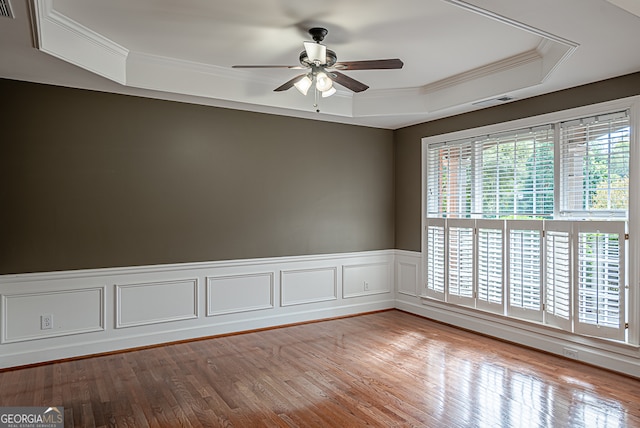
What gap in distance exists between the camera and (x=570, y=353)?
415 cm

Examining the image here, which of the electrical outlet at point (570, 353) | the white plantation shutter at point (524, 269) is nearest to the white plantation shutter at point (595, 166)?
the white plantation shutter at point (524, 269)

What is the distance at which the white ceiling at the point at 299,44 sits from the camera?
9.31 feet

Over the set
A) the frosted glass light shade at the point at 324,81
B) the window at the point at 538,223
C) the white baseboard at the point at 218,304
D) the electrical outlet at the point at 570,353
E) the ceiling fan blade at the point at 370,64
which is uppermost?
the ceiling fan blade at the point at 370,64

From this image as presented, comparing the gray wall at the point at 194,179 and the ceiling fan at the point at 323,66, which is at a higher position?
the ceiling fan at the point at 323,66

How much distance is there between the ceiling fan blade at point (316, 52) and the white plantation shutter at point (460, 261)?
9.40ft

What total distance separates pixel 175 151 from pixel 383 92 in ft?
8.48

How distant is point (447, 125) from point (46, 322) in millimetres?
4944

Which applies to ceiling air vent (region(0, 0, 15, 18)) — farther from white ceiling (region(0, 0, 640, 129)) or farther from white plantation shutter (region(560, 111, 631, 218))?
white plantation shutter (region(560, 111, 631, 218))

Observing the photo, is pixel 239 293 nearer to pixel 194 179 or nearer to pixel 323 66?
pixel 194 179

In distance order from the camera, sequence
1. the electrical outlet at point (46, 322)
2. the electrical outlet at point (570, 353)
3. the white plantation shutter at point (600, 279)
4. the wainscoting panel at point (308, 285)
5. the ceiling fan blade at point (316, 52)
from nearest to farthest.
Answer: the ceiling fan blade at point (316, 52), the white plantation shutter at point (600, 279), the electrical outlet at point (46, 322), the electrical outlet at point (570, 353), the wainscoting panel at point (308, 285)

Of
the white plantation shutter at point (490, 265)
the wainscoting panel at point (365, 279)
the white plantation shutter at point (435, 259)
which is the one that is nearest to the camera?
the white plantation shutter at point (490, 265)

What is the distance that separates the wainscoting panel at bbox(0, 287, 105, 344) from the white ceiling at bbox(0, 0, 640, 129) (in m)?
2.01

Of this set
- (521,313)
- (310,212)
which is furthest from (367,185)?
(521,313)

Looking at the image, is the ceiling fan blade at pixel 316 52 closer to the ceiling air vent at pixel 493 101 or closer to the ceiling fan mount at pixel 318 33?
the ceiling fan mount at pixel 318 33
